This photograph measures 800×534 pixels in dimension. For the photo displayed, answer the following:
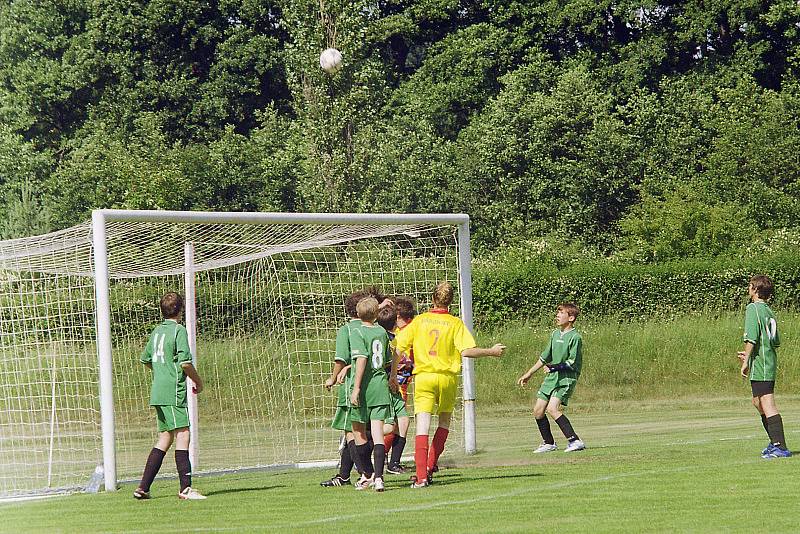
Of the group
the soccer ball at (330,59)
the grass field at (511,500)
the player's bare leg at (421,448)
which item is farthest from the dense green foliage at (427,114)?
the player's bare leg at (421,448)

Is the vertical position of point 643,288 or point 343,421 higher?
point 643,288

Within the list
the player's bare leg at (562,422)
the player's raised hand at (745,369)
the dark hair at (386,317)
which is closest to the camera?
the dark hair at (386,317)

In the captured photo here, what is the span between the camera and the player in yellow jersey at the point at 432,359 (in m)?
10.4

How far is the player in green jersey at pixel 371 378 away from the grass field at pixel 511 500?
443 millimetres

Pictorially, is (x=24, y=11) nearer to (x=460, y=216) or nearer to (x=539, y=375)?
(x=539, y=375)

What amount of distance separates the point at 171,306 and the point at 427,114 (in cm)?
3072

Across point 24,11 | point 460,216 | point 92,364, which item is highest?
point 24,11

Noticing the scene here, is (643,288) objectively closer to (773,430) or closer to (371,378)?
(773,430)

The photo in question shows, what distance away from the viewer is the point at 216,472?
1288 centimetres

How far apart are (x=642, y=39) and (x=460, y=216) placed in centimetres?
2851

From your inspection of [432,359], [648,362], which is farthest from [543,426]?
[648,362]

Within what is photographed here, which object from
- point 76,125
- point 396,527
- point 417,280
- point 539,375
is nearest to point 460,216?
point 417,280

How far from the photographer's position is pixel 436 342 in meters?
10.5

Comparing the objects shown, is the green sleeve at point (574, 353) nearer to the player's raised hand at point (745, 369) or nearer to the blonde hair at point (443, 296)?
the player's raised hand at point (745, 369)
